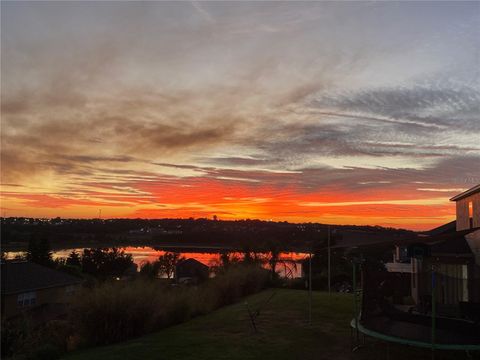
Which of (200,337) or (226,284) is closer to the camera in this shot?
(200,337)

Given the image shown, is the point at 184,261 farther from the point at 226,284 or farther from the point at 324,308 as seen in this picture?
the point at 324,308

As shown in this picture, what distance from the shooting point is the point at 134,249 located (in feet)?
504

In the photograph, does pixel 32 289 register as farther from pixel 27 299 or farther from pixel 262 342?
pixel 262 342

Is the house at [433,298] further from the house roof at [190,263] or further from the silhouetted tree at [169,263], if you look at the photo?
the silhouetted tree at [169,263]

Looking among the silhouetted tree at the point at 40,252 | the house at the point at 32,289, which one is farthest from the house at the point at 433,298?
the silhouetted tree at the point at 40,252

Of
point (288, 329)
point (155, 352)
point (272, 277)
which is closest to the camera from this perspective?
point (155, 352)

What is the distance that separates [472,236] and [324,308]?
241 inches

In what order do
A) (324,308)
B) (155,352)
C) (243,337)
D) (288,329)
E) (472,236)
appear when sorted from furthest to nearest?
(324,308), (472,236), (288,329), (243,337), (155,352)

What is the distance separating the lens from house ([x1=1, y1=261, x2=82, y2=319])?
36656 millimetres

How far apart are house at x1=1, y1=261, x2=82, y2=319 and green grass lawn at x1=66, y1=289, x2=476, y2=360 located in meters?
21.7

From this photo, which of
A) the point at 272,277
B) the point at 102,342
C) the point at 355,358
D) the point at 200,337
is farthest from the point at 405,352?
the point at 272,277

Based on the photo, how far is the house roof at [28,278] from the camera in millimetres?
37528

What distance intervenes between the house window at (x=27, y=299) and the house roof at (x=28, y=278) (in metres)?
0.44

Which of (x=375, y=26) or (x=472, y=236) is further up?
(x=375, y=26)
